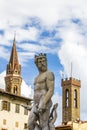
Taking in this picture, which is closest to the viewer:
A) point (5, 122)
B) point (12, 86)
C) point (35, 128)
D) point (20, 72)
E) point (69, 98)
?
point (35, 128)

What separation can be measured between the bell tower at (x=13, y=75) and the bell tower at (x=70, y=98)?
1682 centimetres

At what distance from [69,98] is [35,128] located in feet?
370

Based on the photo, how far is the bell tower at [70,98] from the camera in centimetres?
12188

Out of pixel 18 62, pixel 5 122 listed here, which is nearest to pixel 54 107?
pixel 5 122

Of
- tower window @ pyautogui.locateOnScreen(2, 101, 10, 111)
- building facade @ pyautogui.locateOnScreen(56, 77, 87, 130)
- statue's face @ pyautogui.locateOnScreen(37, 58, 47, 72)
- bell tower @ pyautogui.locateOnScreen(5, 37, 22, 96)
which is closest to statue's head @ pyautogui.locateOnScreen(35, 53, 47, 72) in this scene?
statue's face @ pyautogui.locateOnScreen(37, 58, 47, 72)

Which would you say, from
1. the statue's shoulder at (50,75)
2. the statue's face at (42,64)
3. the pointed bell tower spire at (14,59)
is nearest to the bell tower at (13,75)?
the pointed bell tower spire at (14,59)

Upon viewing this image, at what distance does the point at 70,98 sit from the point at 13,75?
69.2 ft

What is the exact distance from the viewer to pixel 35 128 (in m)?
12.4

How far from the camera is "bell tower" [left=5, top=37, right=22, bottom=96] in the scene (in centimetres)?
11000

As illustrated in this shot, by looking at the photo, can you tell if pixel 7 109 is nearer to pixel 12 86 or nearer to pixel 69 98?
pixel 12 86

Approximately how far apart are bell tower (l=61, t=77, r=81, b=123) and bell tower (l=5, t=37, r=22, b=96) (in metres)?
16.8

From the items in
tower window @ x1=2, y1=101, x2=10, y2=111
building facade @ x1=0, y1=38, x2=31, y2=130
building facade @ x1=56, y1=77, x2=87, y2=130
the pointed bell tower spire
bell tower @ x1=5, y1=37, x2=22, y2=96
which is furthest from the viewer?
building facade @ x1=56, y1=77, x2=87, y2=130

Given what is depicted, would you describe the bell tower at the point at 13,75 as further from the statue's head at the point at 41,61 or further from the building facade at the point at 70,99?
the statue's head at the point at 41,61

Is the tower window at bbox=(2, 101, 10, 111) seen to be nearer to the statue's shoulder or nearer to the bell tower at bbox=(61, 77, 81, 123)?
the statue's shoulder
